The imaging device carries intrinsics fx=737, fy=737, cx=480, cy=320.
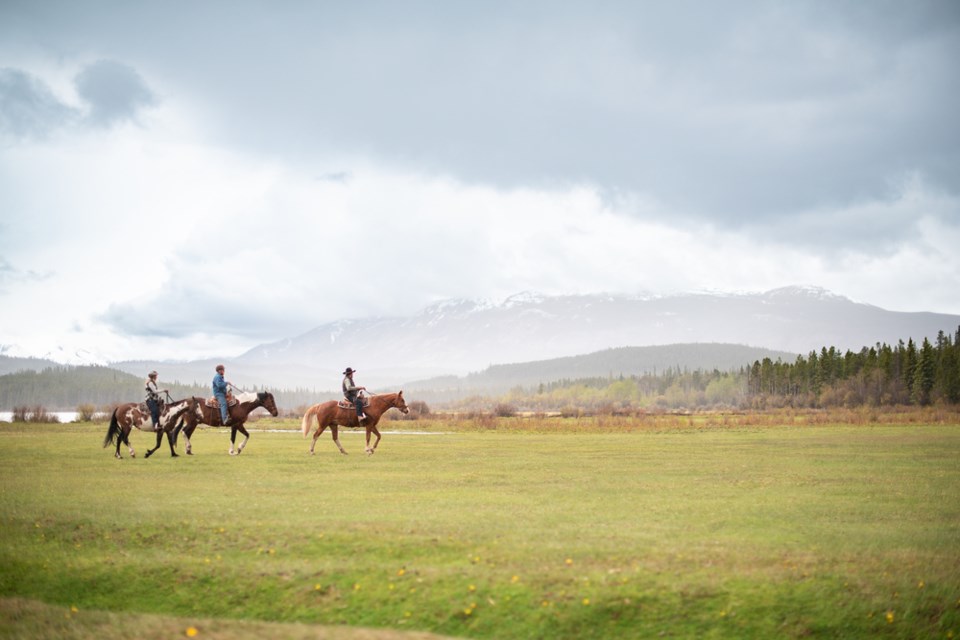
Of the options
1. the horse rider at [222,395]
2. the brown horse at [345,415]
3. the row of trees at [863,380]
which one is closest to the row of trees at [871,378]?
the row of trees at [863,380]

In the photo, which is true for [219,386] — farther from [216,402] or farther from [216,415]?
[216,415]

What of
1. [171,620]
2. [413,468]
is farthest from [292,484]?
[171,620]

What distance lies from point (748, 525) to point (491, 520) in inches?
249

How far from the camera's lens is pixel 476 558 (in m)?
15.3

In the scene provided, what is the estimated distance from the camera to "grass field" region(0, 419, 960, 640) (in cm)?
1357

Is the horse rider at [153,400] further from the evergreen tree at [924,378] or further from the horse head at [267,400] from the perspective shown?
the evergreen tree at [924,378]

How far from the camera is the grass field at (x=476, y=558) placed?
1357 centimetres

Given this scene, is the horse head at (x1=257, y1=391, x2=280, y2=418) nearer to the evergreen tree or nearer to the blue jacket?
the blue jacket

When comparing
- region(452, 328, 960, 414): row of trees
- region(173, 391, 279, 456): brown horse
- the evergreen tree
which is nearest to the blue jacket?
region(173, 391, 279, 456): brown horse

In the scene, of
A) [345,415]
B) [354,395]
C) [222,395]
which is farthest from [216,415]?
[354,395]

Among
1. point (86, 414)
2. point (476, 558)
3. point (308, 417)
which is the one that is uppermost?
point (308, 417)

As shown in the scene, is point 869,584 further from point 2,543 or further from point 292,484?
point 2,543

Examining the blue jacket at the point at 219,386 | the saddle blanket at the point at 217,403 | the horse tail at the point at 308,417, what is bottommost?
the horse tail at the point at 308,417

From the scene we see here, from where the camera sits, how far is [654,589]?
45.8ft
